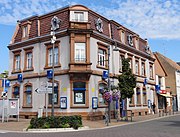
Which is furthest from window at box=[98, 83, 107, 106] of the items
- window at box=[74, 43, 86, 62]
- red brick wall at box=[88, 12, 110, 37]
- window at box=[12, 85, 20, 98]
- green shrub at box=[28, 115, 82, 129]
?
window at box=[12, 85, 20, 98]

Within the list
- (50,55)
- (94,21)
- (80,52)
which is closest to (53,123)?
(80,52)

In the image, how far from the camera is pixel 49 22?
27781mm

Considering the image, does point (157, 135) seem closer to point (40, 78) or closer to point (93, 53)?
point (93, 53)

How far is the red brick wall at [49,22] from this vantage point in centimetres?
2614

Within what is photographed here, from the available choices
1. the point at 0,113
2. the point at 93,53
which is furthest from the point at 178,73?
the point at 0,113

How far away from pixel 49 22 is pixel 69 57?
5442mm

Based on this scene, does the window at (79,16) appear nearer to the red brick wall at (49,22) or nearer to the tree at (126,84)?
the red brick wall at (49,22)

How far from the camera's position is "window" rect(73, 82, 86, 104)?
24.7 metres

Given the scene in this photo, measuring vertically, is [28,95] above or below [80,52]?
below

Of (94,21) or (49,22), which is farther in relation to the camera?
(49,22)

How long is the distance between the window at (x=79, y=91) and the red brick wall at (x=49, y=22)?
6.16 m

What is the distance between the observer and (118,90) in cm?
2391

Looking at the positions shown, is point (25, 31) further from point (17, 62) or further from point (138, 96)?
point (138, 96)

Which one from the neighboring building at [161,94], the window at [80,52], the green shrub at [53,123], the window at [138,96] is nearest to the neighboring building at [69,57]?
the window at [80,52]
